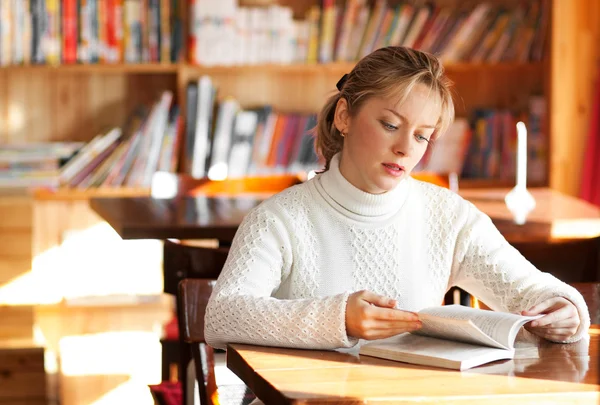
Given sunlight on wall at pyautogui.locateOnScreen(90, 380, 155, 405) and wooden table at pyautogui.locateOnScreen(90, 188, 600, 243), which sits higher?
wooden table at pyautogui.locateOnScreen(90, 188, 600, 243)

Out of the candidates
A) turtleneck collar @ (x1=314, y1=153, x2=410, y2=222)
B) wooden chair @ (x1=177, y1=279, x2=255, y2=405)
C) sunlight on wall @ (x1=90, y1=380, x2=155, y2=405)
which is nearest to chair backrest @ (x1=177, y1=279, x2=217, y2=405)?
wooden chair @ (x1=177, y1=279, x2=255, y2=405)

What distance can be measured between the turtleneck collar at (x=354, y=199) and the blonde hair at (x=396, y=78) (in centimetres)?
12

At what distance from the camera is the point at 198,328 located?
5.89 ft

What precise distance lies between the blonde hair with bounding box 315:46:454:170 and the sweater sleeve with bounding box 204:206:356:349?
0.85 feet

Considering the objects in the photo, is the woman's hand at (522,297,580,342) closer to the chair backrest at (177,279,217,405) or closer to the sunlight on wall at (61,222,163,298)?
the chair backrest at (177,279,217,405)

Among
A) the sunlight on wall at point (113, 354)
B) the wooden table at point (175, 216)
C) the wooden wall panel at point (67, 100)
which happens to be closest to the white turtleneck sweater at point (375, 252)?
the wooden table at point (175, 216)

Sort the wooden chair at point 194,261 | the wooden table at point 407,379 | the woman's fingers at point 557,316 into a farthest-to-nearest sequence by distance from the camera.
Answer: the wooden chair at point 194,261 → the woman's fingers at point 557,316 → the wooden table at point 407,379

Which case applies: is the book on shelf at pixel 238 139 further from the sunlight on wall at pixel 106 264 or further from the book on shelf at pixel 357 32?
the sunlight on wall at pixel 106 264

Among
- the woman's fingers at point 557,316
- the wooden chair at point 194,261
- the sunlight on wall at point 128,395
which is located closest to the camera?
the woman's fingers at point 557,316

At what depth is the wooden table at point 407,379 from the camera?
3.90 feet

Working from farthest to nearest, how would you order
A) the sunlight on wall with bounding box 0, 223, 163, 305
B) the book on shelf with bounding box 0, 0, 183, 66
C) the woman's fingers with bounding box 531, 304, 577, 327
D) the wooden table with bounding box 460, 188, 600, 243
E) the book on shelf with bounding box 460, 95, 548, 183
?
the book on shelf with bounding box 460, 95, 548, 183, the sunlight on wall with bounding box 0, 223, 163, 305, the book on shelf with bounding box 0, 0, 183, 66, the wooden table with bounding box 460, 188, 600, 243, the woman's fingers with bounding box 531, 304, 577, 327

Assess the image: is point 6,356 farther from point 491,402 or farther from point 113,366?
point 491,402

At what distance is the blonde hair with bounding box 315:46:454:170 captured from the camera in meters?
1.63

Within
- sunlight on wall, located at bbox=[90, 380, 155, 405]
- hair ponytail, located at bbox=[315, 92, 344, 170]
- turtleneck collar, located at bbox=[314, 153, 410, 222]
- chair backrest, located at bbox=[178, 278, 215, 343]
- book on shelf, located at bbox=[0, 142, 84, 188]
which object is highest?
hair ponytail, located at bbox=[315, 92, 344, 170]
